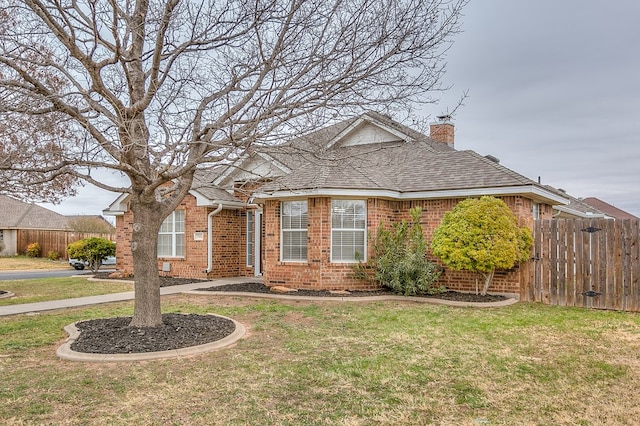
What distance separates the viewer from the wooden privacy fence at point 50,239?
32.0m

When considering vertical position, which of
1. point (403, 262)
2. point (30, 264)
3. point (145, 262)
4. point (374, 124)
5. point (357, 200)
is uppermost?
point (374, 124)

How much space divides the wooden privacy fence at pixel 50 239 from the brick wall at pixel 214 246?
16911 mm

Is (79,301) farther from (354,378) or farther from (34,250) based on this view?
(34,250)

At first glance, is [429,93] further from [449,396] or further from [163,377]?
[163,377]

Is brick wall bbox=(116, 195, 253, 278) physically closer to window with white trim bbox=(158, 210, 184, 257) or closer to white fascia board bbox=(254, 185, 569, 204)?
window with white trim bbox=(158, 210, 184, 257)

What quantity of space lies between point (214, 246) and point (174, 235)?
187cm

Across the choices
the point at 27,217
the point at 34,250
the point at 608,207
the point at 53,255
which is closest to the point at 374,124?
the point at 53,255

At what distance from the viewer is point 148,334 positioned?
7273 mm

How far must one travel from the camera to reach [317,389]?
505cm

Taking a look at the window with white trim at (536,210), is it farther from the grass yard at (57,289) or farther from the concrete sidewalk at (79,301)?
the grass yard at (57,289)

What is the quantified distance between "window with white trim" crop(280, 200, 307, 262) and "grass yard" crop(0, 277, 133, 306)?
197 inches

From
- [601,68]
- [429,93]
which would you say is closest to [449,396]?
[429,93]

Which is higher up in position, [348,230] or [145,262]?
[348,230]

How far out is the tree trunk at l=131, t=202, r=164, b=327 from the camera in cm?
766
